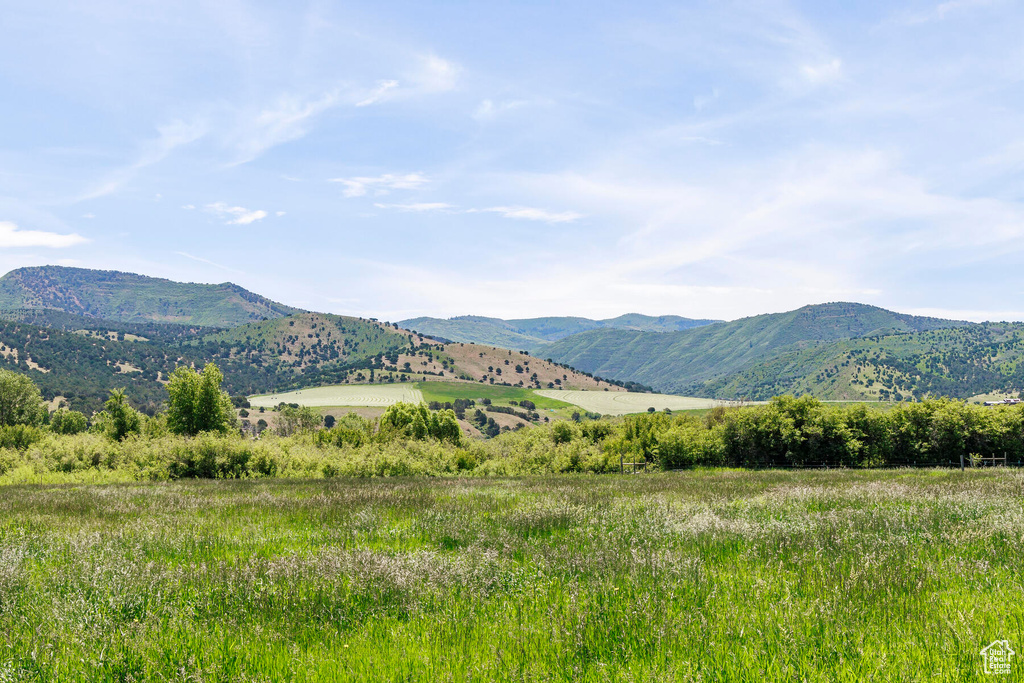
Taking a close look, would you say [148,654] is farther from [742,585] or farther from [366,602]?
[742,585]

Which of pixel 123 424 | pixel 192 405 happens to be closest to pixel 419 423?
pixel 192 405

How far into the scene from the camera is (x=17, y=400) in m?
84.9

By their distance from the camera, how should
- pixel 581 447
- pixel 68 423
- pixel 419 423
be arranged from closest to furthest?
pixel 581 447
pixel 419 423
pixel 68 423

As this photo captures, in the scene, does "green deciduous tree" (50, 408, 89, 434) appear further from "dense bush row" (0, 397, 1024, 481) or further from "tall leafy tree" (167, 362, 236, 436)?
"tall leafy tree" (167, 362, 236, 436)

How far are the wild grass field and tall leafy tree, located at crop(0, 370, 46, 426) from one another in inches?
4055

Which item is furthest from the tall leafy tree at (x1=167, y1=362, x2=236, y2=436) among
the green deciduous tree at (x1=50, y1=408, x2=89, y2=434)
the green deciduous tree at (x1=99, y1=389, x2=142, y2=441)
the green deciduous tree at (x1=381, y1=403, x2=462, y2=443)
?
the green deciduous tree at (x1=50, y1=408, x2=89, y2=434)

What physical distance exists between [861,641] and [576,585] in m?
2.49

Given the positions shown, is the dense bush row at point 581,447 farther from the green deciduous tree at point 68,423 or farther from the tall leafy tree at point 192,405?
the green deciduous tree at point 68,423

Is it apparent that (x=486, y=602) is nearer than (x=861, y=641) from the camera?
No

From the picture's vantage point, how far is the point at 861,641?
3.99 m

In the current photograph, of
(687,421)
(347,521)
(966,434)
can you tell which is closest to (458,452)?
(687,421)

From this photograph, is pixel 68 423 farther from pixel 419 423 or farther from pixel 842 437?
pixel 842 437

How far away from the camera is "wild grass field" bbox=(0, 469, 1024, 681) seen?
12.9 feet

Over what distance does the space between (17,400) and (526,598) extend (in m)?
113
